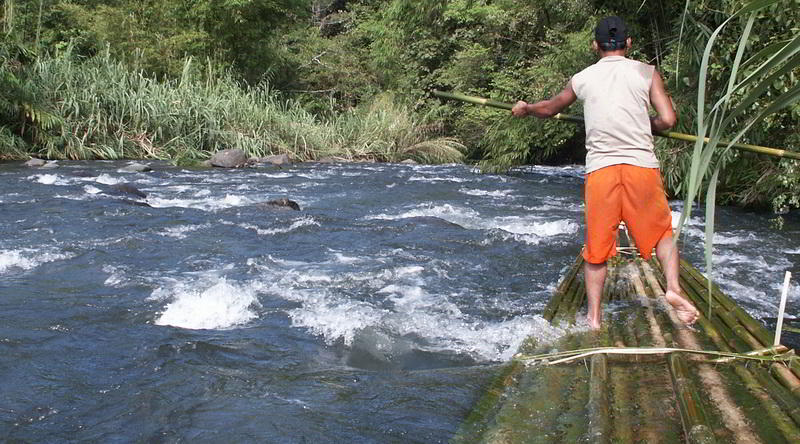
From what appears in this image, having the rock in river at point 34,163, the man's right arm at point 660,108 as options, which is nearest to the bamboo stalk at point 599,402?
the man's right arm at point 660,108

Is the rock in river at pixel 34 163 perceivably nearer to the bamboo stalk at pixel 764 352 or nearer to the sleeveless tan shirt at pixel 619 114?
the sleeveless tan shirt at pixel 619 114

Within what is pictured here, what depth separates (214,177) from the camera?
13.7m

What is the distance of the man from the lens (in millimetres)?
3461

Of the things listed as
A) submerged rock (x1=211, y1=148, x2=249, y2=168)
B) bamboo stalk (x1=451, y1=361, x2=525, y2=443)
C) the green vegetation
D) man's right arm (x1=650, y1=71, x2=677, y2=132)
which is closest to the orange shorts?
man's right arm (x1=650, y1=71, x2=677, y2=132)

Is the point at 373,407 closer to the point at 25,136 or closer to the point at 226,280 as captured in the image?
the point at 226,280

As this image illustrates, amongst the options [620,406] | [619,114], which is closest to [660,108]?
[619,114]

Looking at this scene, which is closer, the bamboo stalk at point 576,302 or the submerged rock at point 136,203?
the bamboo stalk at point 576,302

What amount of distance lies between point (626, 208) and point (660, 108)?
50 cm

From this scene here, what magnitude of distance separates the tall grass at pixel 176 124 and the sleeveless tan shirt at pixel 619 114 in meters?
13.4

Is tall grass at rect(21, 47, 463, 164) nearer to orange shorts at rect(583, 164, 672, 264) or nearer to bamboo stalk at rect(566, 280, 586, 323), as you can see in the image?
bamboo stalk at rect(566, 280, 586, 323)

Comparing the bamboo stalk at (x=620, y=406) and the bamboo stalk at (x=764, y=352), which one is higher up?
the bamboo stalk at (x=764, y=352)

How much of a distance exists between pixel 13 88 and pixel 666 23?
11973 millimetres

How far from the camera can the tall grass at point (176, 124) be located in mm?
15695

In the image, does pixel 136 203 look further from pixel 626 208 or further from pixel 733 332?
pixel 733 332
